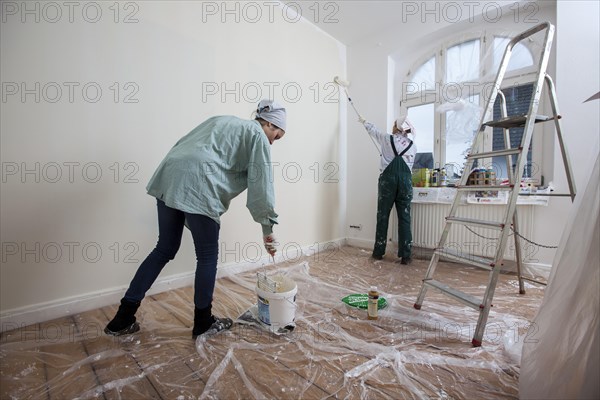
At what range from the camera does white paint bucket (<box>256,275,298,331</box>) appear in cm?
133

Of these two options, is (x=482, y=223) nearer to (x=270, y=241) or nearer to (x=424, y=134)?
(x=270, y=241)

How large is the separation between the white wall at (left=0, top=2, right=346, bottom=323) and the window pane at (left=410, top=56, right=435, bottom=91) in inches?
65.7

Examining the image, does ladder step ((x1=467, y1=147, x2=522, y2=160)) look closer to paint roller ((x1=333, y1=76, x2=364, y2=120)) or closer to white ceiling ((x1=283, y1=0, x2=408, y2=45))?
paint roller ((x1=333, y1=76, x2=364, y2=120))

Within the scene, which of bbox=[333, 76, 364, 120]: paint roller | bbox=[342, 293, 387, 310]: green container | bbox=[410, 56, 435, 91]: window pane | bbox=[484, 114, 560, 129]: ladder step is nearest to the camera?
bbox=[484, 114, 560, 129]: ladder step

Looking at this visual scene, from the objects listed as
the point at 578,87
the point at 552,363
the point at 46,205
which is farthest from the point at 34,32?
the point at 578,87

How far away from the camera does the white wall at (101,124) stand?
55.0 inches

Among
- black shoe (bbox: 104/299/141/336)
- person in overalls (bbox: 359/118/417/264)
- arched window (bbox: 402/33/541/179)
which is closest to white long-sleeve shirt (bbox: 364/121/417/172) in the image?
person in overalls (bbox: 359/118/417/264)

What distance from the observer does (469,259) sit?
54.1 inches

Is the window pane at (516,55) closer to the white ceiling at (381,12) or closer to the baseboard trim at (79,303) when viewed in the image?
the white ceiling at (381,12)

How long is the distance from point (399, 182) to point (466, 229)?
2.28 ft

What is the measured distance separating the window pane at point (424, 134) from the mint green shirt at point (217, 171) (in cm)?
224

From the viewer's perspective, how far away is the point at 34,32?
4.64 ft

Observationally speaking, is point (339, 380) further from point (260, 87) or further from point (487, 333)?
point (260, 87)

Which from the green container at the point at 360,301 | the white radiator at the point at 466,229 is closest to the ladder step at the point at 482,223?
the green container at the point at 360,301
